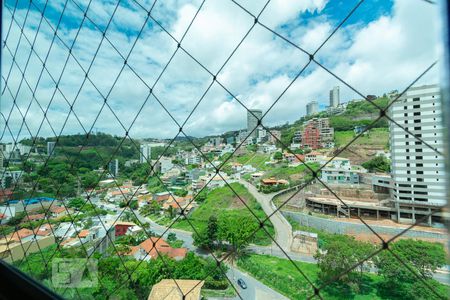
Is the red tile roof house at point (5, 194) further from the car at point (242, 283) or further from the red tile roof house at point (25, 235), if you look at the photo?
the car at point (242, 283)

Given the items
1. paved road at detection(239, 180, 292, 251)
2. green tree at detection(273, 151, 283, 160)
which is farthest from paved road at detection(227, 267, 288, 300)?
green tree at detection(273, 151, 283, 160)

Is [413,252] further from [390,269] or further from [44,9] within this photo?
[44,9]

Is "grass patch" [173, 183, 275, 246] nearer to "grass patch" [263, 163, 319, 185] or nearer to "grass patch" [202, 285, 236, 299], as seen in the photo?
"grass patch" [263, 163, 319, 185]

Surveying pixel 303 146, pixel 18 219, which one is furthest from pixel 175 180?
pixel 18 219

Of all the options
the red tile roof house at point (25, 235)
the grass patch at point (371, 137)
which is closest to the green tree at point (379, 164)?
the grass patch at point (371, 137)

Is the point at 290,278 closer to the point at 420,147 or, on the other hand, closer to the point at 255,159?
the point at 420,147

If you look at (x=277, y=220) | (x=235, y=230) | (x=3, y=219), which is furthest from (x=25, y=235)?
(x=277, y=220)

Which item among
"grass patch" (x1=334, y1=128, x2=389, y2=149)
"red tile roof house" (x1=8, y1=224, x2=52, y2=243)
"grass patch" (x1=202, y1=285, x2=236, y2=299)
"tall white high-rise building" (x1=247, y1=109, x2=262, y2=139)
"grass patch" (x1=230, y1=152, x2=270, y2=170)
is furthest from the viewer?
"grass patch" (x1=230, y1=152, x2=270, y2=170)
